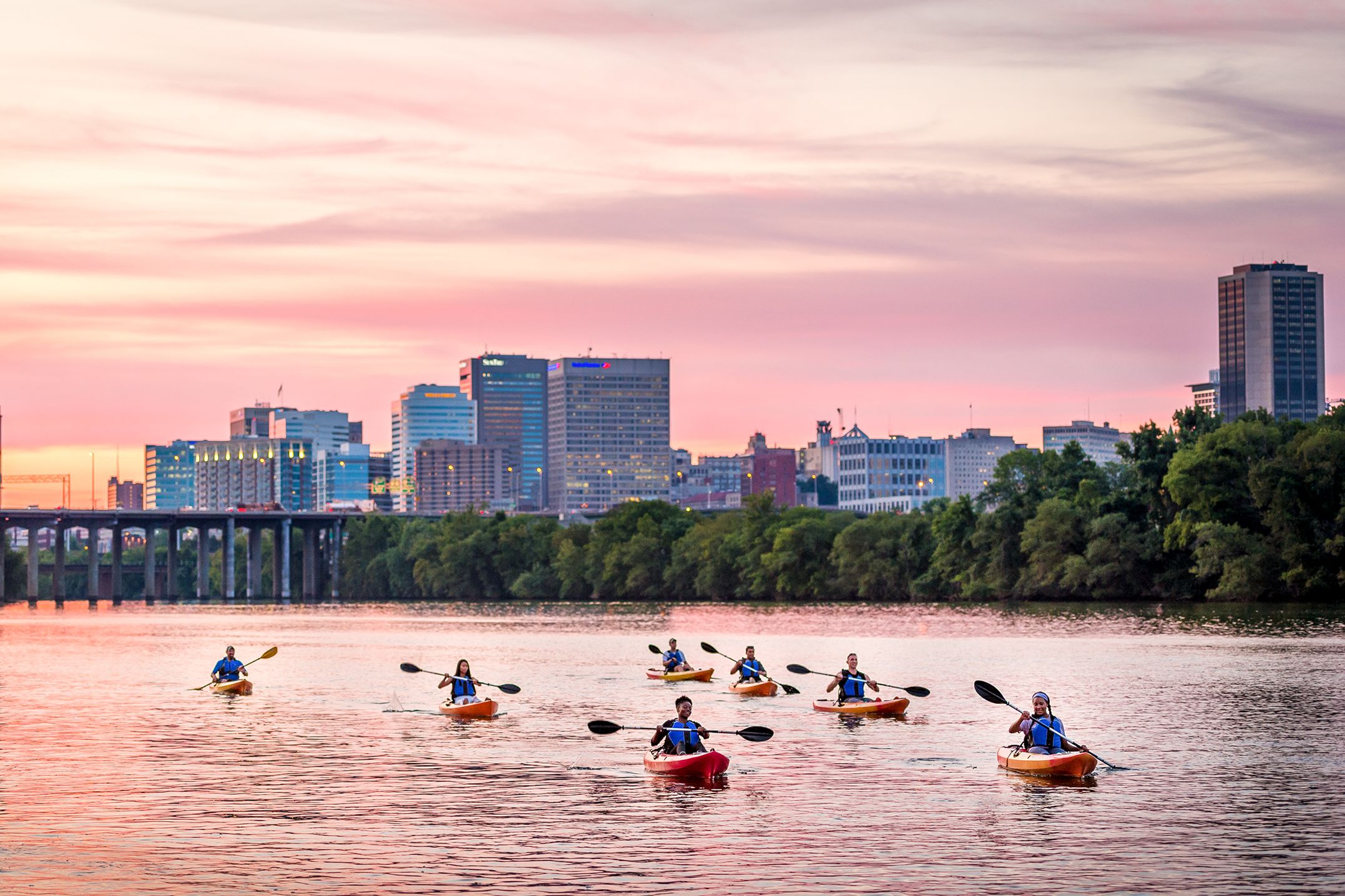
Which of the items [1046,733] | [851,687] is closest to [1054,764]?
[1046,733]

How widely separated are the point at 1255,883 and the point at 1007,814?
7.09 meters

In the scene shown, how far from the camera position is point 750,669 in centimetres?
6106

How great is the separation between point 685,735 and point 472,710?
15.8 m

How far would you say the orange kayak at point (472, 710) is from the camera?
5394 centimetres

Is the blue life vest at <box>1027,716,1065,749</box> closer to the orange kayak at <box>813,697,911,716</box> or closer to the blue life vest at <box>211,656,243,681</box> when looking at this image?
the orange kayak at <box>813,697,911,716</box>

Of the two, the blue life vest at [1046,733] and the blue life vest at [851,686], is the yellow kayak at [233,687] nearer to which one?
the blue life vest at [851,686]

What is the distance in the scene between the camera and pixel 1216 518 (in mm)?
119000

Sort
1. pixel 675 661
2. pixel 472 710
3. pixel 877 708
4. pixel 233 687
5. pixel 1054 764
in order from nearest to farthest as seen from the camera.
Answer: pixel 1054 764 < pixel 877 708 < pixel 472 710 < pixel 233 687 < pixel 675 661

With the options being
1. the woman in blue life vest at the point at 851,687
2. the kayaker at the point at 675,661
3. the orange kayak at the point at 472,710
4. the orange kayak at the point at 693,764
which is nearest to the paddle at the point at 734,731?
the orange kayak at the point at 693,764

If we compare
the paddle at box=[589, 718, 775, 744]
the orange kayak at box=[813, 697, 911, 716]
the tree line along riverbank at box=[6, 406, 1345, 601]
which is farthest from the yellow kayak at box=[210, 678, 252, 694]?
the tree line along riverbank at box=[6, 406, 1345, 601]

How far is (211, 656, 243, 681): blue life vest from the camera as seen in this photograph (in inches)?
2571

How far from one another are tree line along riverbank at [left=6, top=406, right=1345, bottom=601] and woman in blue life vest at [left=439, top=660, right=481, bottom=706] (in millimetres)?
73493

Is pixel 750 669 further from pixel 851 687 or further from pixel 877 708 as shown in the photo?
pixel 877 708

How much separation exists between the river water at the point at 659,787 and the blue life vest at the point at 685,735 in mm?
1060
